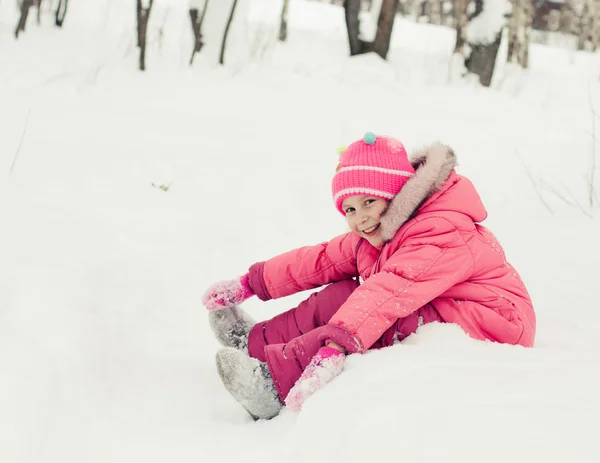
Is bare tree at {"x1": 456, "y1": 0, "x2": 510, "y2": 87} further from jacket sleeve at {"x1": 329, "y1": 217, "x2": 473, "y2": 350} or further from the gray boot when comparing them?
the gray boot

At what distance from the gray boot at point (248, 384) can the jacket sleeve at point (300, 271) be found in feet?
1.63

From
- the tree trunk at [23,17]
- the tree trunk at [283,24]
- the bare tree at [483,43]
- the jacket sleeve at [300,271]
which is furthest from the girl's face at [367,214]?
the tree trunk at [283,24]

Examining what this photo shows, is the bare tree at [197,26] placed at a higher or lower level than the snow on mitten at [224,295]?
lower

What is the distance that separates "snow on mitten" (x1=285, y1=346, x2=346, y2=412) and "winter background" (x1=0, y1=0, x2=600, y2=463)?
42 millimetres

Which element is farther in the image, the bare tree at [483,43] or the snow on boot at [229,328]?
the bare tree at [483,43]

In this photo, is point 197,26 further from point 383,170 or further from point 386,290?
point 386,290

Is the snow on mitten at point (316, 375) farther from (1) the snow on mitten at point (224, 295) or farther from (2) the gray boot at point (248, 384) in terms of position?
(1) the snow on mitten at point (224, 295)

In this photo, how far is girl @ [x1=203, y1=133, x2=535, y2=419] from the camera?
1.61 metres

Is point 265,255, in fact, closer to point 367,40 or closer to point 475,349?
point 475,349

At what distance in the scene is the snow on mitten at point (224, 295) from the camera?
204cm

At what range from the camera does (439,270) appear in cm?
166

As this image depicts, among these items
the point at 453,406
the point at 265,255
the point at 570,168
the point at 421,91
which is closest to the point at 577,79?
the point at 421,91

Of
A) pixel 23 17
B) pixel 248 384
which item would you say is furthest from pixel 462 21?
pixel 248 384

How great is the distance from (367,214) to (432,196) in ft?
0.67
